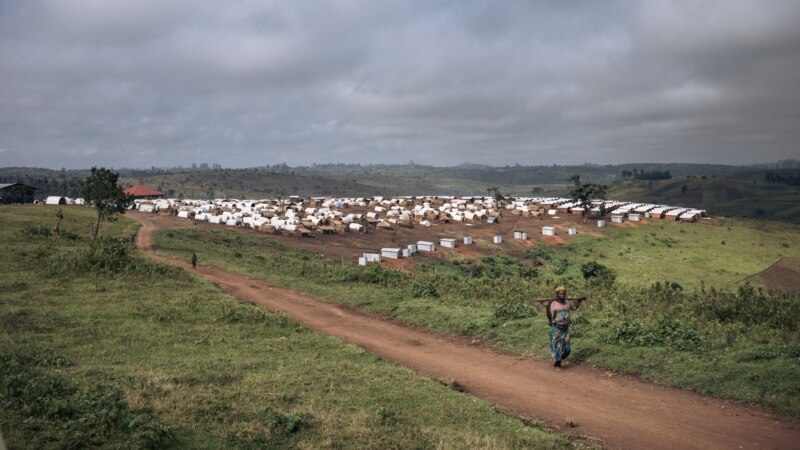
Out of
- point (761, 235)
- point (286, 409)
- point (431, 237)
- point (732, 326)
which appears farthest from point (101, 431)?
point (761, 235)

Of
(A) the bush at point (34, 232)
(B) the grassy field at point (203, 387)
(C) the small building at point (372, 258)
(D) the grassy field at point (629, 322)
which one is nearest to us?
(B) the grassy field at point (203, 387)

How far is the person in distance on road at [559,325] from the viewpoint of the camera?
1328 centimetres

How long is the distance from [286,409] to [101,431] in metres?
3.10

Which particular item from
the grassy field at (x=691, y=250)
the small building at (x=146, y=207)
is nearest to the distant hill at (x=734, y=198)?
the grassy field at (x=691, y=250)

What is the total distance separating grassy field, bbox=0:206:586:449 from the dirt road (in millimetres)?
901

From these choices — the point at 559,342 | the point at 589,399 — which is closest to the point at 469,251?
the point at 559,342

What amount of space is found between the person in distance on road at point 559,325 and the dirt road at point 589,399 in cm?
41

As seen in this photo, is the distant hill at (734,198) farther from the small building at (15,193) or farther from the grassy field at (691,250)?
the small building at (15,193)

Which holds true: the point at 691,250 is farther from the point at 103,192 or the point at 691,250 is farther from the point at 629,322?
the point at 103,192

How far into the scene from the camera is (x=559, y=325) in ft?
43.8

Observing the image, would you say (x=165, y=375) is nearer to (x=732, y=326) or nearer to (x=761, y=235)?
(x=732, y=326)

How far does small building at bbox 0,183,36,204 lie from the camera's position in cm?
6619

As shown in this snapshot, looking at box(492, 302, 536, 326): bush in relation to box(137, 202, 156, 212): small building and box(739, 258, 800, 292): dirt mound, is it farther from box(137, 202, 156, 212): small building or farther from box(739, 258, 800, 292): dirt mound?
box(137, 202, 156, 212): small building

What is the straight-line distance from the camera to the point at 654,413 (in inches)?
412
